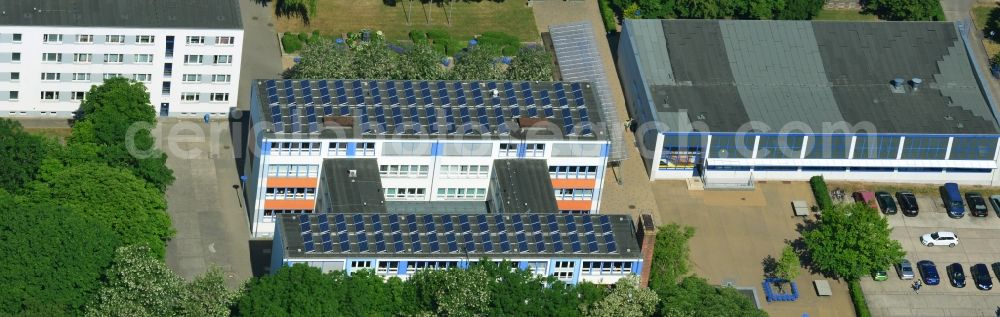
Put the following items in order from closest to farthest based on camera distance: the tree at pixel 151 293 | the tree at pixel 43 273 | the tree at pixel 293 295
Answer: the tree at pixel 293 295, the tree at pixel 43 273, the tree at pixel 151 293

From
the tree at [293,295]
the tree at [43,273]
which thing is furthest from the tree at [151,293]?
the tree at [293,295]

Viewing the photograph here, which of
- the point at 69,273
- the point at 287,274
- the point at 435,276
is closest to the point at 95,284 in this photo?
the point at 69,273

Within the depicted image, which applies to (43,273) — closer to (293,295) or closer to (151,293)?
(151,293)

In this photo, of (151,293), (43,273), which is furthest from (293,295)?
(43,273)

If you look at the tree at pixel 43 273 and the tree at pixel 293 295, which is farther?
the tree at pixel 43 273

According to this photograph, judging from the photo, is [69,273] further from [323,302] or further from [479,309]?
[479,309]

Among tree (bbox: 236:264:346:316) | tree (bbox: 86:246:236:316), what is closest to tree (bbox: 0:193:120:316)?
tree (bbox: 86:246:236:316)

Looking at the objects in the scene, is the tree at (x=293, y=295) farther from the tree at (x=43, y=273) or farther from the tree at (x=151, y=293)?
the tree at (x=43, y=273)

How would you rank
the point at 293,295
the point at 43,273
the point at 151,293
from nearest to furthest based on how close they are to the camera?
the point at 293,295, the point at 151,293, the point at 43,273
